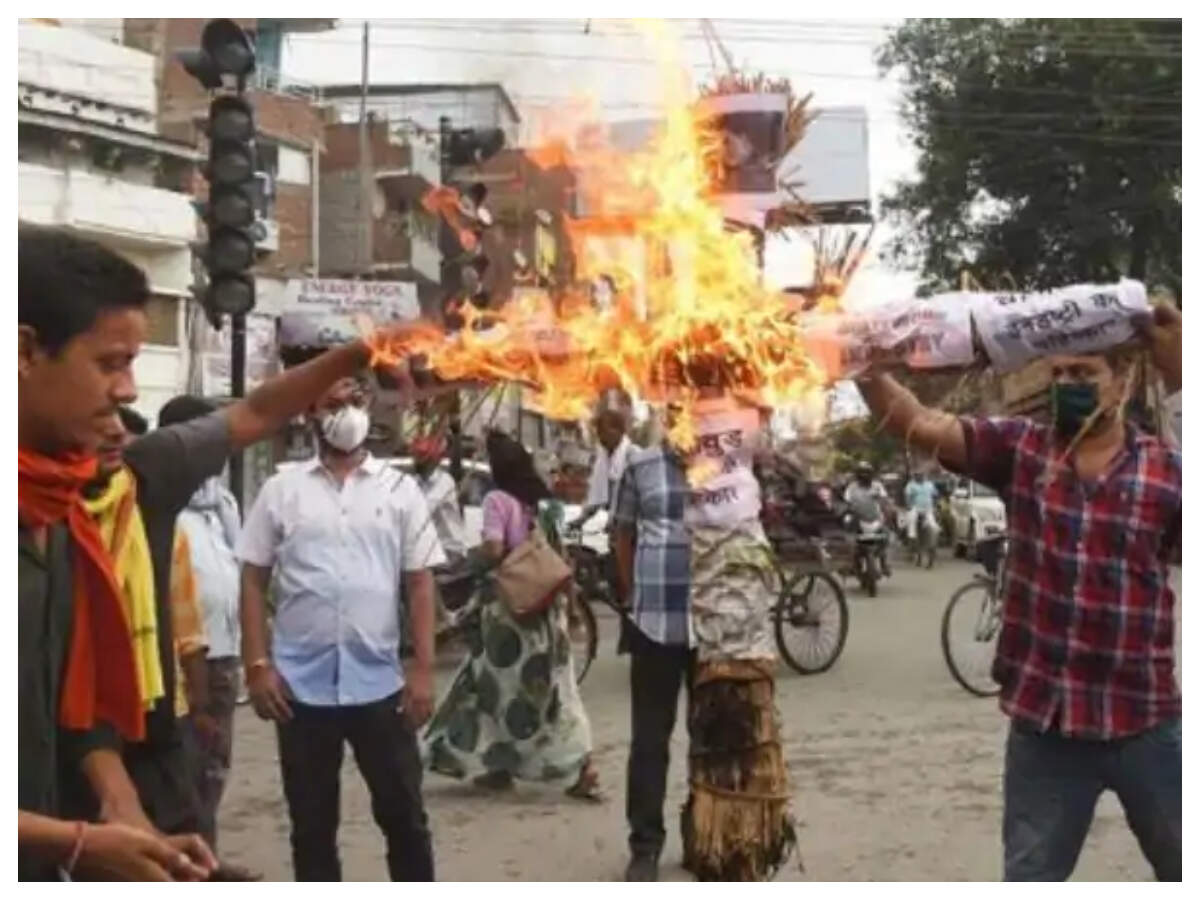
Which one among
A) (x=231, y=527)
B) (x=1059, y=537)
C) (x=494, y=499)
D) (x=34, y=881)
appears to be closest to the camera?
(x=34, y=881)

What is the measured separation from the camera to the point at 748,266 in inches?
163

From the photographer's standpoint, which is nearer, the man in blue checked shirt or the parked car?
the man in blue checked shirt

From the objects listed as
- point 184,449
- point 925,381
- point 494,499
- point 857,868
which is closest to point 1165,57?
point 494,499

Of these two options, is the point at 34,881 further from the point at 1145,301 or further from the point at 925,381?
the point at 1145,301

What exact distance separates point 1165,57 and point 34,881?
18.4m

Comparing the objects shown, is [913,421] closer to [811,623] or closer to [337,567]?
[337,567]

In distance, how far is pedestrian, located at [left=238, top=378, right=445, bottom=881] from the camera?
15.7 ft

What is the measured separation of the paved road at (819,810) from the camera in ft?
19.7

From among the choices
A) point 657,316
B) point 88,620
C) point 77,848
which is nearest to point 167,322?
point 657,316

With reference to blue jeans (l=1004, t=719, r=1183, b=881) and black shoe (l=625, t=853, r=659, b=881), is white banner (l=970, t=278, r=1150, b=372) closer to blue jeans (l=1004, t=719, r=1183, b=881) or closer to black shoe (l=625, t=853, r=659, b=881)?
blue jeans (l=1004, t=719, r=1183, b=881)

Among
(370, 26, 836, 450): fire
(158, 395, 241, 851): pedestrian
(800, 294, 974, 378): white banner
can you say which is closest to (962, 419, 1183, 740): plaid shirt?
(800, 294, 974, 378): white banner

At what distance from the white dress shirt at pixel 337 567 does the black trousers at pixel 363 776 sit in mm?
69

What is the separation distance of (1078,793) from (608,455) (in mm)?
5912

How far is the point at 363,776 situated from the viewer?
482 centimetres
